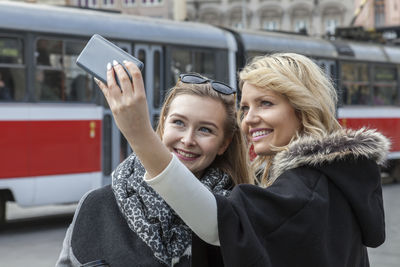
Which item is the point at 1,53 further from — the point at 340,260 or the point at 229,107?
the point at 340,260

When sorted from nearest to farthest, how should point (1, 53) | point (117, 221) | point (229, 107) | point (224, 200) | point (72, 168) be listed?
1. point (224, 200)
2. point (117, 221)
3. point (229, 107)
4. point (1, 53)
5. point (72, 168)

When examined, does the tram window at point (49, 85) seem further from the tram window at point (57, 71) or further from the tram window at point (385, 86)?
the tram window at point (385, 86)

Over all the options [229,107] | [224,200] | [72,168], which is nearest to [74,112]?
[72,168]

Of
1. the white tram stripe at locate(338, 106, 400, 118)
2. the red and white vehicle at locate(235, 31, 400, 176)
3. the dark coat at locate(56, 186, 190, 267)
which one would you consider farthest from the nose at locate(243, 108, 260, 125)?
the white tram stripe at locate(338, 106, 400, 118)

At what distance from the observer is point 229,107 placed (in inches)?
93.1

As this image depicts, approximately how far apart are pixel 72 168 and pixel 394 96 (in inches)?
356

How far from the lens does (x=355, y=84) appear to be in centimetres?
1540

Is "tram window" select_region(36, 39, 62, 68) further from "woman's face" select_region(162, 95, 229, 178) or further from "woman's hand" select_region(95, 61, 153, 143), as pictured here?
"woman's hand" select_region(95, 61, 153, 143)

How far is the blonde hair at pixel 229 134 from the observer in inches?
91.8

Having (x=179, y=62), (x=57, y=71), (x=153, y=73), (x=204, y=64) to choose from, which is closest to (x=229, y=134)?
(x=57, y=71)

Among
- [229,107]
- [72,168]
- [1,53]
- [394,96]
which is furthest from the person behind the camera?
[394,96]

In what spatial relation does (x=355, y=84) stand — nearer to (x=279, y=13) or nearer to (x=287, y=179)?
(x=287, y=179)

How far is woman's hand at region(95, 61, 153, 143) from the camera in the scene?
164 centimetres

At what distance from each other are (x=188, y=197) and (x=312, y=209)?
1.02ft
